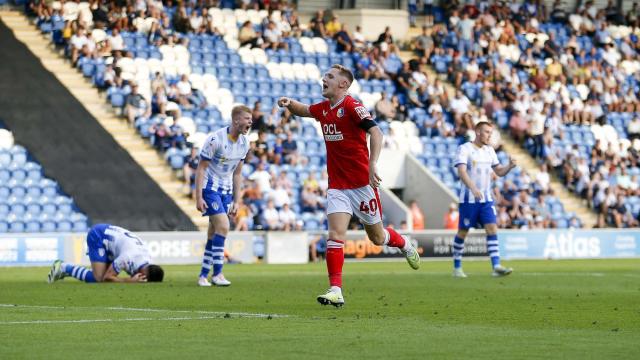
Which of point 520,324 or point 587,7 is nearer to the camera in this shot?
point 520,324

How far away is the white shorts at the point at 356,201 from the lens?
45.5ft

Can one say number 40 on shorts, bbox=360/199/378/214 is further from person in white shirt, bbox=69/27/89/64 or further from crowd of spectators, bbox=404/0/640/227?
crowd of spectators, bbox=404/0/640/227

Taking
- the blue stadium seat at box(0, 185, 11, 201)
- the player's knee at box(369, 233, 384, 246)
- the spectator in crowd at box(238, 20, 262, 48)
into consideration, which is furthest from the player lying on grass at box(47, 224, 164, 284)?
the spectator in crowd at box(238, 20, 262, 48)

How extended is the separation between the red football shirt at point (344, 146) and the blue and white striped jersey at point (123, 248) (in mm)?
5792

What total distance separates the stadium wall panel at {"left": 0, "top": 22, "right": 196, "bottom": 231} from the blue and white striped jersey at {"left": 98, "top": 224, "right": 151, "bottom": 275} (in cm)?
1180

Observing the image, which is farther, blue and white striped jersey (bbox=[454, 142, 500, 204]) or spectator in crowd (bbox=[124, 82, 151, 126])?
spectator in crowd (bbox=[124, 82, 151, 126])

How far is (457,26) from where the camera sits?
142 feet

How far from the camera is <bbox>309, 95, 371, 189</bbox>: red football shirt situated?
13891mm

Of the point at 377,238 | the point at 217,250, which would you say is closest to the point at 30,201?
the point at 217,250

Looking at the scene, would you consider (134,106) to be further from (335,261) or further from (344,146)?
(335,261)

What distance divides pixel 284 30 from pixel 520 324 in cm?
2830

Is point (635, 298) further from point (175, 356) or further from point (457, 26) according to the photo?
point (457, 26)

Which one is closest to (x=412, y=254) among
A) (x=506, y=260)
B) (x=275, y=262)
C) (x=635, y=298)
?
(x=635, y=298)

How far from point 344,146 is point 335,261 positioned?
120 centimetres
